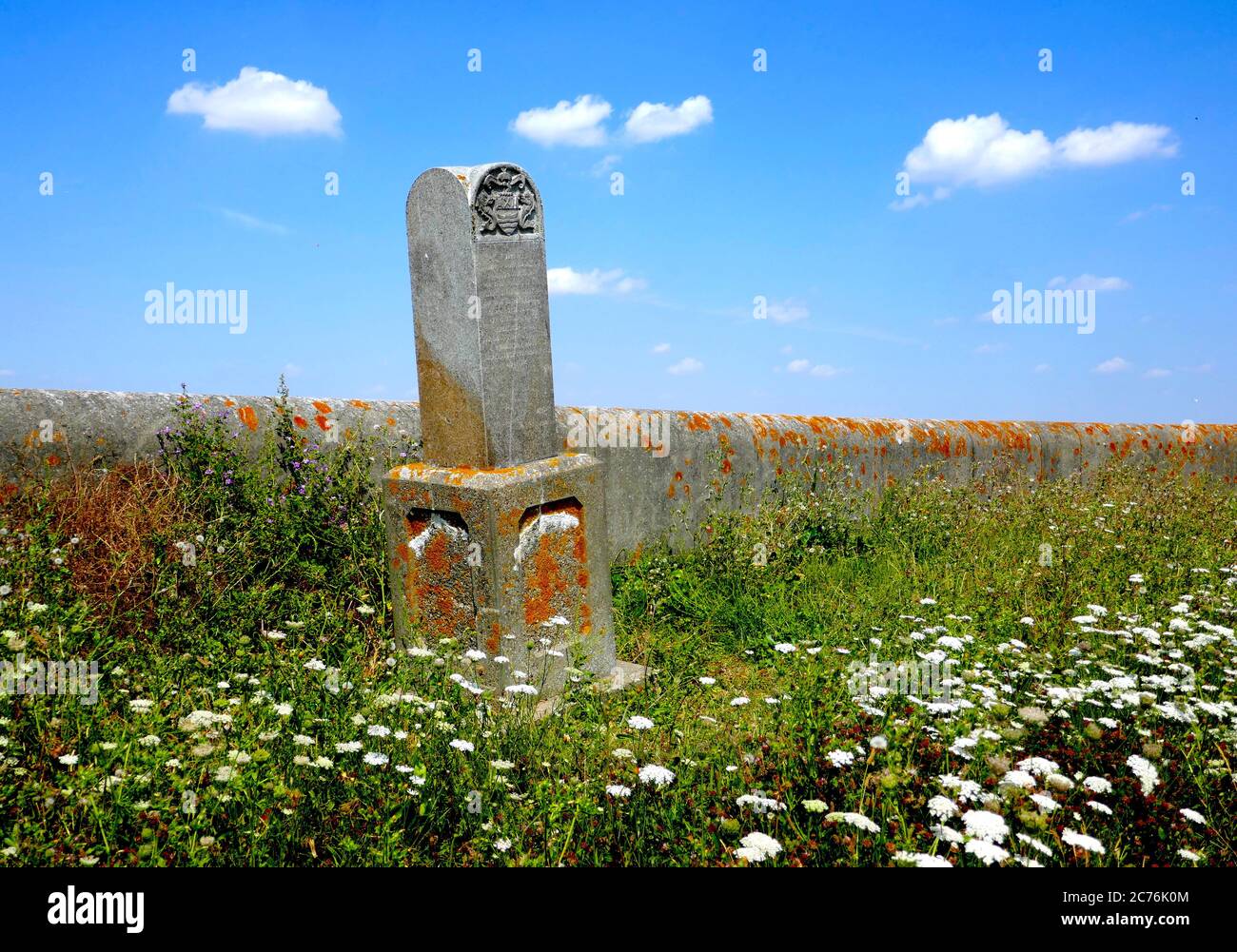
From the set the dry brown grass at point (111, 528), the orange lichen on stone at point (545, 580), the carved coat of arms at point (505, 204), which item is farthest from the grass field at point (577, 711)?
the carved coat of arms at point (505, 204)

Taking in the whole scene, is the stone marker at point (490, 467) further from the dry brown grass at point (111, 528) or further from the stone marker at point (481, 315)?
the dry brown grass at point (111, 528)

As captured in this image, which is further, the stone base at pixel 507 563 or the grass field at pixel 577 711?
the stone base at pixel 507 563


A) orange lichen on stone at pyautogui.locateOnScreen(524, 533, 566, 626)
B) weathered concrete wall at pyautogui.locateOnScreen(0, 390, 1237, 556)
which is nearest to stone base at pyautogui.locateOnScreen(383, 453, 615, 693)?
orange lichen on stone at pyautogui.locateOnScreen(524, 533, 566, 626)

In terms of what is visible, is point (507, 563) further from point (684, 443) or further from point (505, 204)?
point (684, 443)

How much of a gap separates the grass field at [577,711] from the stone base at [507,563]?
Answer: 202 millimetres

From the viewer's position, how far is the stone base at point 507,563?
3969 millimetres

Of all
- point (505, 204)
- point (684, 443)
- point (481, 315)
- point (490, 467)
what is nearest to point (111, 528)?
point (490, 467)

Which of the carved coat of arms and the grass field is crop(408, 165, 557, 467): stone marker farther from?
the grass field

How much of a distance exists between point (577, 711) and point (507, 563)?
89cm

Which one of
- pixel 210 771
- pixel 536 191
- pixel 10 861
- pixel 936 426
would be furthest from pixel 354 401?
pixel 936 426

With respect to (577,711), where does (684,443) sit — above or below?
above

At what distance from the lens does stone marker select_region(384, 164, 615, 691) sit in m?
3.98

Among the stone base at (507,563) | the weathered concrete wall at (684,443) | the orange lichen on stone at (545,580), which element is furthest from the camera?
the weathered concrete wall at (684,443)

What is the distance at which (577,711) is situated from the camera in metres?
3.35
